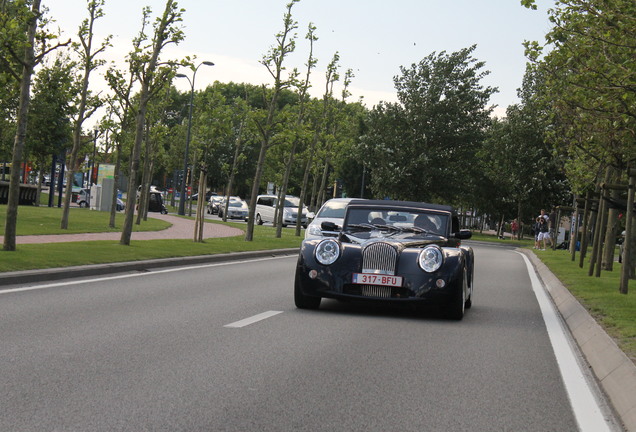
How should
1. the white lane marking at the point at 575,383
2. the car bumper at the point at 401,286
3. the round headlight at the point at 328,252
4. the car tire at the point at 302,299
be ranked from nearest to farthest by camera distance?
the white lane marking at the point at 575,383 → the car bumper at the point at 401,286 → the round headlight at the point at 328,252 → the car tire at the point at 302,299

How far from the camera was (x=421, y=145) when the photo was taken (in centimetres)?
6388

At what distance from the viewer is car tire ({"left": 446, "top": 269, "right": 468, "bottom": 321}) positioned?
34.8ft

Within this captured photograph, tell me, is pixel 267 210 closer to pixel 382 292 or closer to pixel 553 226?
pixel 553 226

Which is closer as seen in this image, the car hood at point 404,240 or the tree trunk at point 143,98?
the car hood at point 404,240

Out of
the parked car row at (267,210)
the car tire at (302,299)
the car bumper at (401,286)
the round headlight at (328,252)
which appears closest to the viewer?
the car bumper at (401,286)

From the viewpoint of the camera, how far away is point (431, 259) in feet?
34.9

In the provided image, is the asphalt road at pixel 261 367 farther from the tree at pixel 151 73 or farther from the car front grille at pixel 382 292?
the tree at pixel 151 73

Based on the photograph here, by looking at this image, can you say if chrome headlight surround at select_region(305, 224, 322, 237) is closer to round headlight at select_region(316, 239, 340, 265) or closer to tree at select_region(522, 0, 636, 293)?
tree at select_region(522, 0, 636, 293)

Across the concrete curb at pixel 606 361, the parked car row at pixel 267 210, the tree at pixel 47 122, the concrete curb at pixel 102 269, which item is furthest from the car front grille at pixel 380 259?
the parked car row at pixel 267 210

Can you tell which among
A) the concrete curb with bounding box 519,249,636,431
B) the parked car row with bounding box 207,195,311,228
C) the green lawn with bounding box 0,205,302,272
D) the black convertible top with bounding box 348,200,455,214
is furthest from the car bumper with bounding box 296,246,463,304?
the parked car row with bounding box 207,195,311,228

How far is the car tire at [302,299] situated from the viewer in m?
11.0

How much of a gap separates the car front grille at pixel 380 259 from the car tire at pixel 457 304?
75 centimetres

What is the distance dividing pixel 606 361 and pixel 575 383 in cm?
98

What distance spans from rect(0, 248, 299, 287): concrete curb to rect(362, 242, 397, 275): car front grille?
5.01 metres
